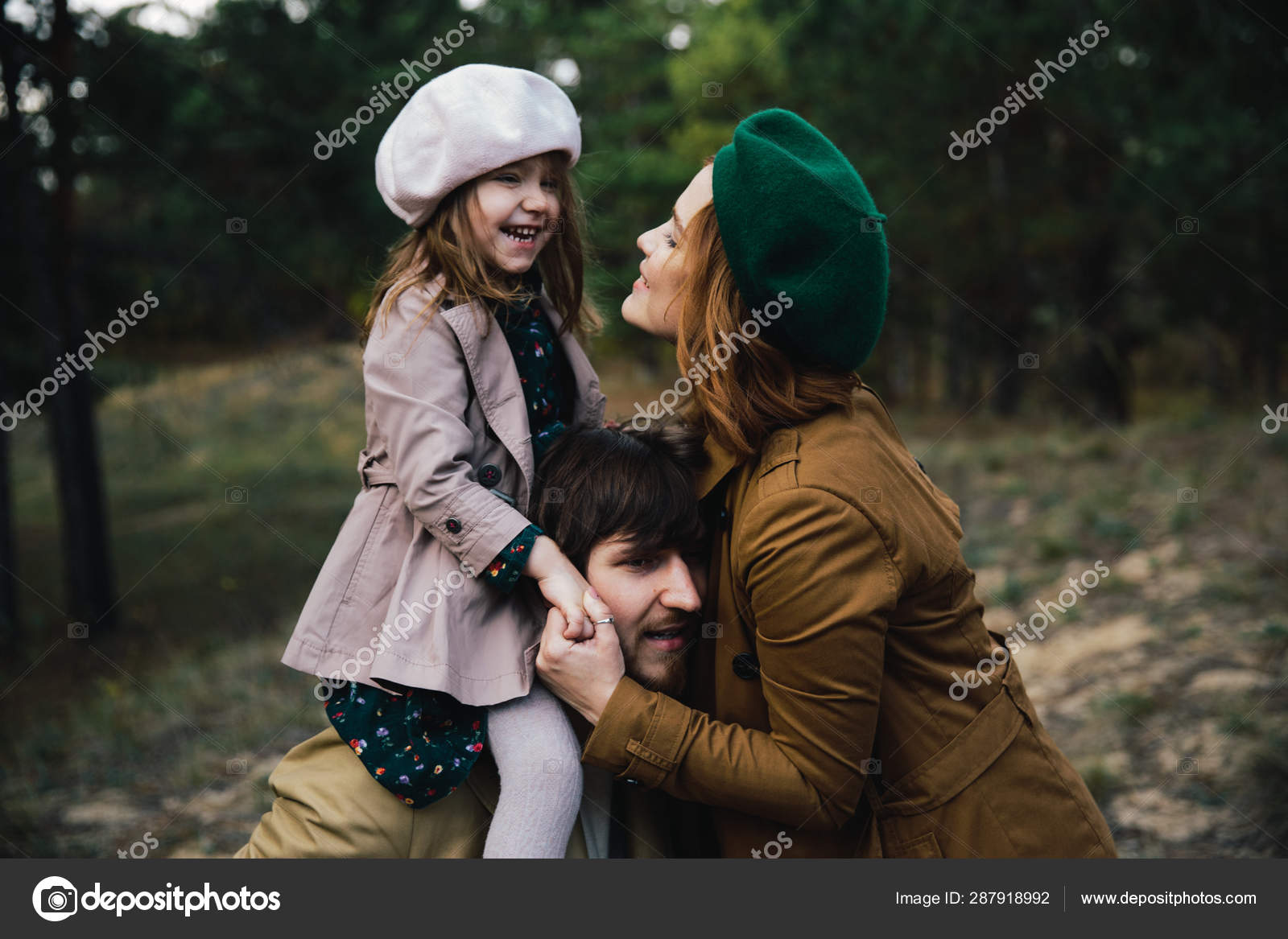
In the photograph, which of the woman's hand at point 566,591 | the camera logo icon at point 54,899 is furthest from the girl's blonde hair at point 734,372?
the camera logo icon at point 54,899

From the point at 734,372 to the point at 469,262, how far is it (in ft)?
2.34

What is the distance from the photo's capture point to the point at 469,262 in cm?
232

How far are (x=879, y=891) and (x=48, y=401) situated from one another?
831cm

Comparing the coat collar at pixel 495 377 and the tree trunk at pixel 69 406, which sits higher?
the tree trunk at pixel 69 406

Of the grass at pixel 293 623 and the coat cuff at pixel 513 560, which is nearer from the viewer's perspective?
the coat cuff at pixel 513 560

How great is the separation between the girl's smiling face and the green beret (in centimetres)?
58

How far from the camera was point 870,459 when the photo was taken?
6.09 feet

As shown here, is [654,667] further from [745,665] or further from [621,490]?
[621,490]

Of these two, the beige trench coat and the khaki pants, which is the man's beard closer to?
the beige trench coat

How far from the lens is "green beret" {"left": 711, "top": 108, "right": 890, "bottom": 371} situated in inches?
72.5

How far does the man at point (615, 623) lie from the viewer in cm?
202

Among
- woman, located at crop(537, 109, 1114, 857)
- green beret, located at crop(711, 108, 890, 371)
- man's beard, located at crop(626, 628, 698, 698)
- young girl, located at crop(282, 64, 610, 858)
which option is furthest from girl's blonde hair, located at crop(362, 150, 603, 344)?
man's beard, located at crop(626, 628, 698, 698)

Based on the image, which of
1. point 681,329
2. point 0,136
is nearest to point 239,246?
point 0,136

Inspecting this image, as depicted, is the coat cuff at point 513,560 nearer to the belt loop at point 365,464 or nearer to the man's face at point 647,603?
the man's face at point 647,603
